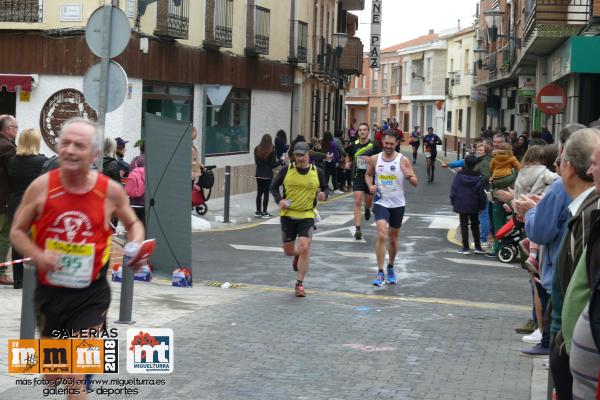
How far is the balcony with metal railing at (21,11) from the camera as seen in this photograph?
21.4 meters

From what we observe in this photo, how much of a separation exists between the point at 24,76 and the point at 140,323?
12.8 m

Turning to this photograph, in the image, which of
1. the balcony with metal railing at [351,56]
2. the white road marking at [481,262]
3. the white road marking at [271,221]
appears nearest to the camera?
the white road marking at [481,262]

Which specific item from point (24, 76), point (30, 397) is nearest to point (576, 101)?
point (24, 76)

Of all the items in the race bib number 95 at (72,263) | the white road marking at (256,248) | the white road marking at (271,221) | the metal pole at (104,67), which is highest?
the metal pole at (104,67)

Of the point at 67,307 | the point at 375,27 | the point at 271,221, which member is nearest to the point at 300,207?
the point at 67,307

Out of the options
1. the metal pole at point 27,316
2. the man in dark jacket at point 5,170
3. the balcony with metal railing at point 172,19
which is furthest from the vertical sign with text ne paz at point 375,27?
the metal pole at point 27,316

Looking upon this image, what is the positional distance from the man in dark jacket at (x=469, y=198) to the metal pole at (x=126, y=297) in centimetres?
805

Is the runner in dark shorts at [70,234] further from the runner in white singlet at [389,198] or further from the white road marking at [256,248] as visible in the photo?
the white road marking at [256,248]

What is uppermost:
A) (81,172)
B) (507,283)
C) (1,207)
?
(81,172)

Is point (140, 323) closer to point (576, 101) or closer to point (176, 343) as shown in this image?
point (176, 343)

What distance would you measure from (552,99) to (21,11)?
37.6ft

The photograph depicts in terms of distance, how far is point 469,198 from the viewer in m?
16.8

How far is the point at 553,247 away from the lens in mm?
7348

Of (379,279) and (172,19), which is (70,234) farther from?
(172,19)
